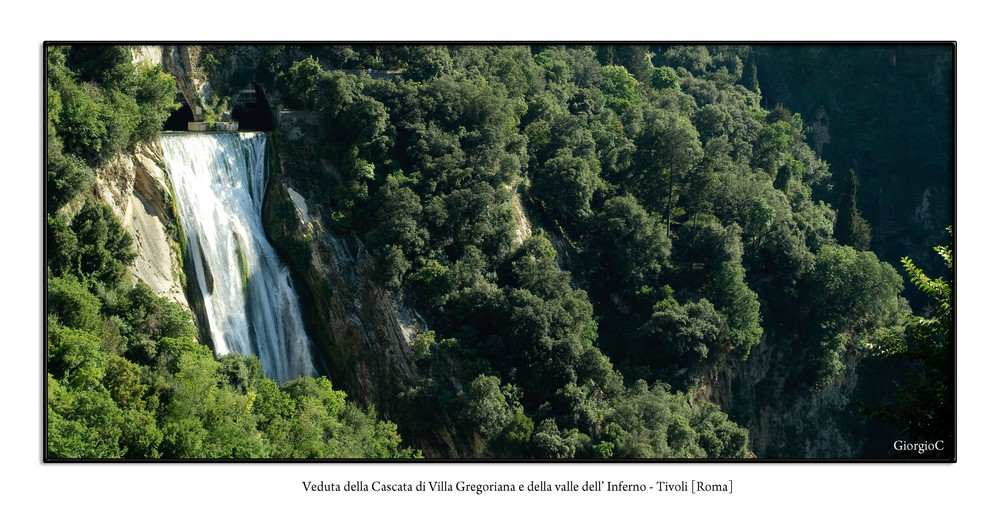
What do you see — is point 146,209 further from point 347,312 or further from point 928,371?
point 928,371

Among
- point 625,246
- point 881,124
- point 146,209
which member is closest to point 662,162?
point 625,246

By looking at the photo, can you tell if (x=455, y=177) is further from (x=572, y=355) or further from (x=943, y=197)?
A: (x=943, y=197)

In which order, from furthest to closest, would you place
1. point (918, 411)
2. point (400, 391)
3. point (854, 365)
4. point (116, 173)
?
point (854, 365) < point (400, 391) < point (116, 173) < point (918, 411)

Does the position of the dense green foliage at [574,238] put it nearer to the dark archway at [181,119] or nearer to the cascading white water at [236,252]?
the cascading white water at [236,252]

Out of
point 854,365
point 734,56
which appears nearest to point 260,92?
point 854,365

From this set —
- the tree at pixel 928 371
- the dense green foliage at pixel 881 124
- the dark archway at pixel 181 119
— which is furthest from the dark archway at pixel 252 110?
the dense green foliage at pixel 881 124
